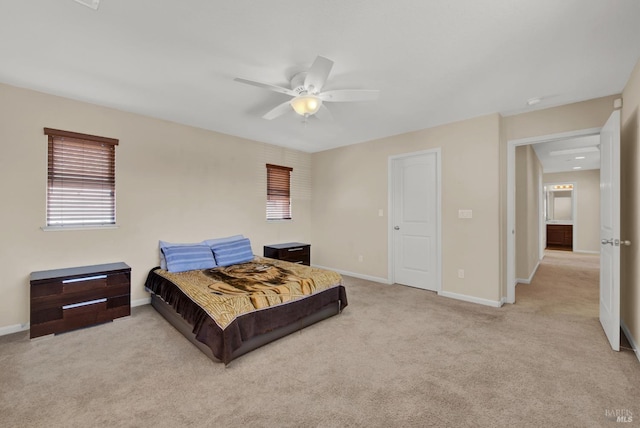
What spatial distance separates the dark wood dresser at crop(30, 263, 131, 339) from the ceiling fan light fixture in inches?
107

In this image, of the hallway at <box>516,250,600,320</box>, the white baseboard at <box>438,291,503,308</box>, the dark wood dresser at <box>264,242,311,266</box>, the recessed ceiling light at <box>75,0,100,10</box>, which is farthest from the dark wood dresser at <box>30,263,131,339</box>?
the hallway at <box>516,250,600,320</box>

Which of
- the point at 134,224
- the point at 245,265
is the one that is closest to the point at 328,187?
the point at 245,265

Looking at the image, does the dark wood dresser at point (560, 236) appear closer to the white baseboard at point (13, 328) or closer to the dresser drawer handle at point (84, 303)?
the dresser drawer handle at point (84, 303)

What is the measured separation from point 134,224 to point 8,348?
164 cm

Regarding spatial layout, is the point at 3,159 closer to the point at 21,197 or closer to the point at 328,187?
the point at 21,197

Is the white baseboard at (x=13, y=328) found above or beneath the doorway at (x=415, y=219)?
beneath

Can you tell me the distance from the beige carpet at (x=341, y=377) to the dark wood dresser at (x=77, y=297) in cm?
14

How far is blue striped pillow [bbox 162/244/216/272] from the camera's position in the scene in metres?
3.61

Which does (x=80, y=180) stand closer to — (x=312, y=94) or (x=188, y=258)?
(x=188, y=258)

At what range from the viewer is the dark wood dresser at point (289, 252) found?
4.90 m

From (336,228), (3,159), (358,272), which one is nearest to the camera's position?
(3,159)

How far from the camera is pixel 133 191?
3.70m

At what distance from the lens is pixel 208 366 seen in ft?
7.51

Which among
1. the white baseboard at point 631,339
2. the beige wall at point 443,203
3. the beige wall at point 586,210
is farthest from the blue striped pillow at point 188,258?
the beige wall at point 586,210
